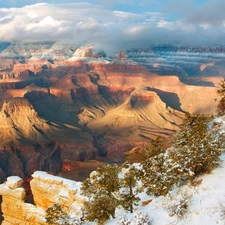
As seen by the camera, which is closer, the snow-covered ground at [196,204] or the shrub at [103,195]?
the snow-covered ground at [196,204]

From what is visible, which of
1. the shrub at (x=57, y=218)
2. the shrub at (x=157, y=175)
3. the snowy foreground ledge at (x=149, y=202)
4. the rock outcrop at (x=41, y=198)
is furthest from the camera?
the rock outcrop at (x=41, y=198)

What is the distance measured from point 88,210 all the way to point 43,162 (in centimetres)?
7087

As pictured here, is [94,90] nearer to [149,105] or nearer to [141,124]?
[149,105]

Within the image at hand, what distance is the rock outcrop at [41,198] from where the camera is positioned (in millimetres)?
21047

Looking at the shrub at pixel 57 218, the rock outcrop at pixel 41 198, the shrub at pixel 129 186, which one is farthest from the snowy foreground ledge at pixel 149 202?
the shrub at pixel 57 218

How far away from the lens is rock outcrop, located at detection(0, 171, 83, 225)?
21.0m

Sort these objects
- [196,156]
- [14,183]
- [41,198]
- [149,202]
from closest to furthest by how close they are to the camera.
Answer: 1. [196,156]
2. [149,202]
3. [14,183]
4. [41,198]

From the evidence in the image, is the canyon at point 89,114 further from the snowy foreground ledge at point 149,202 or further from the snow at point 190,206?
the snow at point 190,206

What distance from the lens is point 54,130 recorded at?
108 meters

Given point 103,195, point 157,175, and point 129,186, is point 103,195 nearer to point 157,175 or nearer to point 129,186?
point 129,186

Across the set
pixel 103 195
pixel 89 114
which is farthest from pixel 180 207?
pixel 89 114

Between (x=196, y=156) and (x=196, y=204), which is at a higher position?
(x=196, y=156)

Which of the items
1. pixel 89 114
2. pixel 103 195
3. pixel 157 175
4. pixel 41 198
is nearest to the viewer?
pixel 103 195

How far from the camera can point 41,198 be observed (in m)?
23.0
